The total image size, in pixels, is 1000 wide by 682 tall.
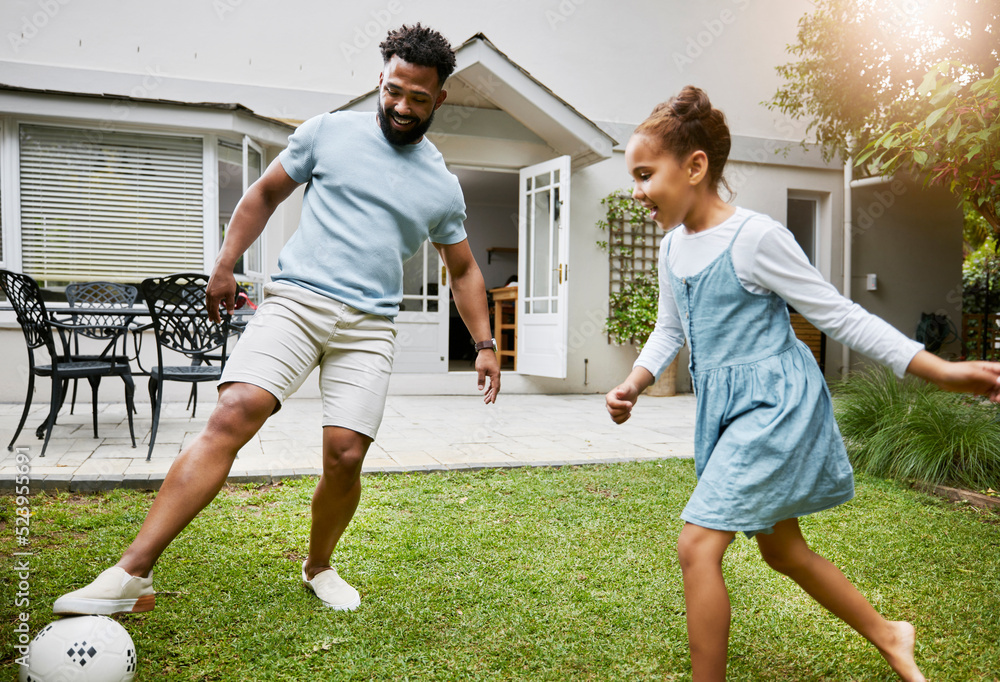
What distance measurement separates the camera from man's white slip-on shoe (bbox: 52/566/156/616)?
1.53 m

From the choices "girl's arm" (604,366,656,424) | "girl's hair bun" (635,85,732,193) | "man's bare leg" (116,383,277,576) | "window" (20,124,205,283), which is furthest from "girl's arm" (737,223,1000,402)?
"window" (20,124,205,283)

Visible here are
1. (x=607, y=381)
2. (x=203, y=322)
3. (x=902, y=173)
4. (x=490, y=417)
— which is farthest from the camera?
(x=902, y=173)

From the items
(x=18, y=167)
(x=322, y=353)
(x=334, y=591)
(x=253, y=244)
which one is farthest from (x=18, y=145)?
(x=334, y=591)

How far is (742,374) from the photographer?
60.3 inches

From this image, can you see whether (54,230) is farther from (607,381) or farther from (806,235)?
(806,235)

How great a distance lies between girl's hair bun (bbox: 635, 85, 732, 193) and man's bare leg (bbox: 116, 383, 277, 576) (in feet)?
3.89

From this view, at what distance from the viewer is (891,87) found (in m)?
6.76

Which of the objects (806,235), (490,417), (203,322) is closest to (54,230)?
(203,322)

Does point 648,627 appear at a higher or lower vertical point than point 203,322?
lower

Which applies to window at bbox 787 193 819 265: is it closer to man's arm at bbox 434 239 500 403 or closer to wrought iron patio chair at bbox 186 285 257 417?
wrought iron patio chair at bbox 186 285 257 417

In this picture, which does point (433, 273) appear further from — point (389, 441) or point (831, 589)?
point (831, 589)

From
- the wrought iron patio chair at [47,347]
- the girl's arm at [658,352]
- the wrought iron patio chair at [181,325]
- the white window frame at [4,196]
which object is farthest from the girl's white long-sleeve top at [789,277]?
the white window frame at [4,196]

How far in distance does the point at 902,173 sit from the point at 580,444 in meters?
7.08

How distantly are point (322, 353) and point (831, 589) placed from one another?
147 centimetres
